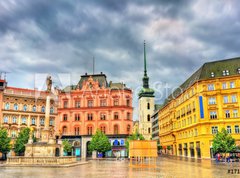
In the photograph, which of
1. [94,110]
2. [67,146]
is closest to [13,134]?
[67,146]

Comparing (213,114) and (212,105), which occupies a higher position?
(212,105)

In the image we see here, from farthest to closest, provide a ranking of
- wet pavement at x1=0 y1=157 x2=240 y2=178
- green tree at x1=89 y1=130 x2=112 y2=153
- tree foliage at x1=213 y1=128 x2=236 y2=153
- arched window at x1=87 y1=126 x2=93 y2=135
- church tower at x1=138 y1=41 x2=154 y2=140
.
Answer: church tower at x1=138 y1=41 x2=154 y2=140
arched window at x1=87 y1=126 x2=93 y2=135
green tree at x1=89 y1=130 x2=112 y2=153
tree foliage at x1=213 y1=128 x2=236 y2=153
wet pavement at x1=0 y1=157 x2=240 y2=178

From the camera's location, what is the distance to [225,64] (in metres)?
61.9

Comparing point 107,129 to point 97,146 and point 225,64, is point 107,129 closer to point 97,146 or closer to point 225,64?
point 97,146

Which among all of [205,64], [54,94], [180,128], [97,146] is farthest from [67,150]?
[205,64]

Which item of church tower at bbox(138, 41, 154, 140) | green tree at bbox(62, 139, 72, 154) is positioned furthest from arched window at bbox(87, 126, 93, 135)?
church tower at bbox(138, 41, 154, 140)

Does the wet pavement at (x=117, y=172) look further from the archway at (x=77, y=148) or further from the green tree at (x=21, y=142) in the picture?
the archway at (x=77, y=148)

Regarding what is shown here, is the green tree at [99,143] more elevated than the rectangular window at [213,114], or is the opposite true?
the rectangular window at [213,114]

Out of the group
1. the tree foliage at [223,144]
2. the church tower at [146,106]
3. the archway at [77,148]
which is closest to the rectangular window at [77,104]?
the archway at [77,148]

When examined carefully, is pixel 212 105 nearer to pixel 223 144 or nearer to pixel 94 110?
pixel 223 144

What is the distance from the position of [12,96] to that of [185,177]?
63.6m

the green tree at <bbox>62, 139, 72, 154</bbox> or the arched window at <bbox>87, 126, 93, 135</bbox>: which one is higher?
the arched window at <bbox>87, 126, 93, 135</bbox>

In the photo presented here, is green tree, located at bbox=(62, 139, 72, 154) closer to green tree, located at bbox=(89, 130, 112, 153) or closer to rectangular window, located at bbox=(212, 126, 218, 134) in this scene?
green tree, located at bbox=(89, 130, 112, 153)

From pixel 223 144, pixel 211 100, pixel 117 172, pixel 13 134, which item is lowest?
pixel 117 172
